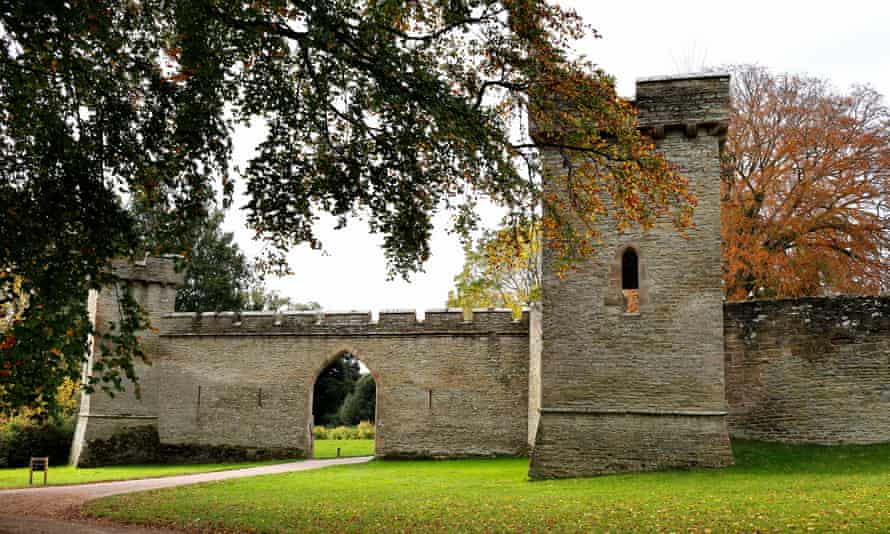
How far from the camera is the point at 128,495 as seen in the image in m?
13.9

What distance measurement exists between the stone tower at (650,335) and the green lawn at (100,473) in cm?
969

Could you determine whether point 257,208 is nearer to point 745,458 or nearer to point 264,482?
point 264,482

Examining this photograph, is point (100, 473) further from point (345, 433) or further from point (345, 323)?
point (345, 433)

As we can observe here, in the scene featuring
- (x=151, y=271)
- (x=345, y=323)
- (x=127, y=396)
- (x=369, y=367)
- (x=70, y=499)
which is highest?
(x=151, y=271)

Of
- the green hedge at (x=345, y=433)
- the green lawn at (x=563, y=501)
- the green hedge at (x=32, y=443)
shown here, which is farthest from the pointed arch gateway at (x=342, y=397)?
the green lawn at (x=563, y=501)

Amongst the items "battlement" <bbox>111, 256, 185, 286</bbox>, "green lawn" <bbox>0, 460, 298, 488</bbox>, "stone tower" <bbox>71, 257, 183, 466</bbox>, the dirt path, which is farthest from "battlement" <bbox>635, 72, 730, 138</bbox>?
"battlement" <bbox>111, 256, 185, 286</bbox>

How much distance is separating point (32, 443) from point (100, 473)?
5.10 m

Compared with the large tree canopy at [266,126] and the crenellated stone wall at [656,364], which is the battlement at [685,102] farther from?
the large tree canopy at [266,126]

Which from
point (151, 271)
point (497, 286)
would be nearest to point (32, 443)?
point (151, 271)

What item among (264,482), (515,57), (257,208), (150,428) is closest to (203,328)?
(150,428)

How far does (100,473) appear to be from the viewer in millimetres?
19688

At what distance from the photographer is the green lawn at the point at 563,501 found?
28.9 ft

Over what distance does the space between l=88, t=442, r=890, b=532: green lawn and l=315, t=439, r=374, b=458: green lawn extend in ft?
33.5

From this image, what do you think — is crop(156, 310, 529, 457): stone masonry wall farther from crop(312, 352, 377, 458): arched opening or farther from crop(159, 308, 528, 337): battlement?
crop(312, 352, 377, 458): arched opening
